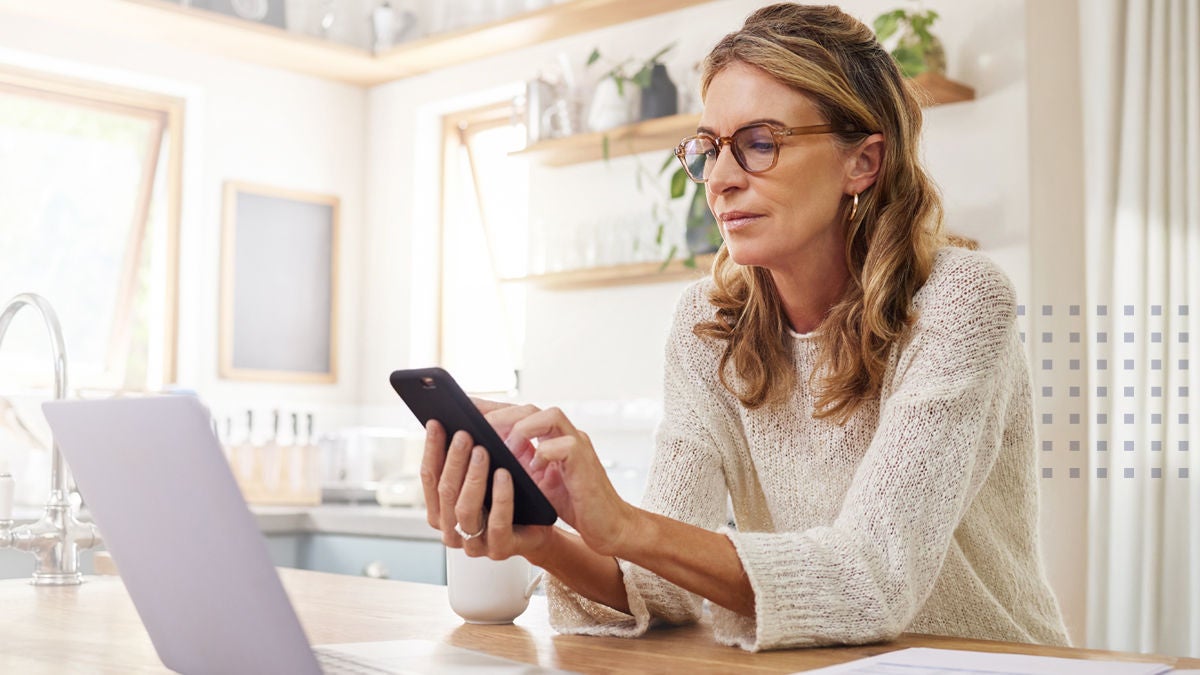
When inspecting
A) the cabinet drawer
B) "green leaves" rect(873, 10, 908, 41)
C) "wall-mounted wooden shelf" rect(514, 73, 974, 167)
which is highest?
"green leaves" rect(873, 10, 908, 41)

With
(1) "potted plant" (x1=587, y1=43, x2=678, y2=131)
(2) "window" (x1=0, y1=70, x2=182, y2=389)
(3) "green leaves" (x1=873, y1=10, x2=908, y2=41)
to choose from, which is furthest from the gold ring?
(2) "window" (x1=0, y1=70, x2=182, y2=389)

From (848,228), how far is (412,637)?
71 cm

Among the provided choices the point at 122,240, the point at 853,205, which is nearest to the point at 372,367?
the point at 122,240

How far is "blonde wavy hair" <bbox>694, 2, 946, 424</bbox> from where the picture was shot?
4.91 feet

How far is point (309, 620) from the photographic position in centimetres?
143

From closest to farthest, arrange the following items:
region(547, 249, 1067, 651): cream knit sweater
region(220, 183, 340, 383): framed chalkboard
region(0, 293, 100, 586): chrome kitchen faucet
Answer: region(547, 249, 1067, 651): cream knit sweater, region(0, 293, 100, 586): chrome kitchen faucet, region(220, 183, 340, 383): framed chalkboard

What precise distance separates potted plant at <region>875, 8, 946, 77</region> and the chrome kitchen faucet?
80.2 inches

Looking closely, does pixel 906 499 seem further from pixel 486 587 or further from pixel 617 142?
pixel 617 142

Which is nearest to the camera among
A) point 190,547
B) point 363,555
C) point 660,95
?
point 190,547

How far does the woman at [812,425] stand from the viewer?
1229mm

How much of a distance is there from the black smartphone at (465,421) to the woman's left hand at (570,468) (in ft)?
0.09

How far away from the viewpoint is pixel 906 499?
4.19 feet

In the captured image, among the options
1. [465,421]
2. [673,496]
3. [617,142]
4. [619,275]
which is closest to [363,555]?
[619,275]

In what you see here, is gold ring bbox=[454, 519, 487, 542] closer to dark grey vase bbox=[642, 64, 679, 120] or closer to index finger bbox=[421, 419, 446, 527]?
index finger bbox=[421, 419, 446, 527]
